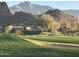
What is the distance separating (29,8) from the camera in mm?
2859

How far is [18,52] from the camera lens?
2.79 metres

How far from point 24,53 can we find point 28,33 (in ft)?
0.77

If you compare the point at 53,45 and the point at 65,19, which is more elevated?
the point at 65,19

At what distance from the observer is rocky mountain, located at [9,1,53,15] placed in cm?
282

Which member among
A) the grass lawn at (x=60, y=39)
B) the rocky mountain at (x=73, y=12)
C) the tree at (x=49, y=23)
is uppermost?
the rocky mountain at (x=73, y=12)

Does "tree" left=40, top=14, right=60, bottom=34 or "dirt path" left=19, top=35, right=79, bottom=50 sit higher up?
"tree" left=40, top=14, right=60, bottom=34

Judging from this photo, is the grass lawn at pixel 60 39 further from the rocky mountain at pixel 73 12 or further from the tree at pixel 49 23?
the rocky mountain at pixel 73 12

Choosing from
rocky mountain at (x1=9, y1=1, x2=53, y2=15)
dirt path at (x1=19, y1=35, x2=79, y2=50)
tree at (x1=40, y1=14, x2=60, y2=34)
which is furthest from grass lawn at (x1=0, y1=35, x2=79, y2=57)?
rocky mountain at (x1=9, y1=1, x2=53, y2=15)

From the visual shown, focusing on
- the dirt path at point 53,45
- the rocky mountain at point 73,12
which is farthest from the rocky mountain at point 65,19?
the dirt path at point 53,45

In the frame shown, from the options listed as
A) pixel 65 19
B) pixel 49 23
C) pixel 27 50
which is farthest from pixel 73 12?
pixel 27 50

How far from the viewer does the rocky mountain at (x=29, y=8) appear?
2.82 m

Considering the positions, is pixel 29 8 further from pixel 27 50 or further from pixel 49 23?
pixel 27 50

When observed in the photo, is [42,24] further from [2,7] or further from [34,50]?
[2,7]

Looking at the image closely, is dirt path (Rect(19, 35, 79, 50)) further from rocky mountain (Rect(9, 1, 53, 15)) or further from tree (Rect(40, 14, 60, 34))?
rocky mountain (Rect(9, 1, 53, 15))
